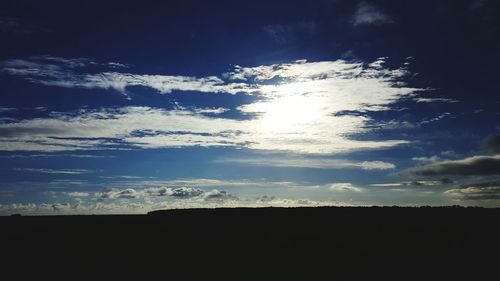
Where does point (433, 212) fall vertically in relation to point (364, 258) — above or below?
above

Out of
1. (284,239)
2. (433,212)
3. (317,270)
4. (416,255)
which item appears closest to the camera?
(317,270)

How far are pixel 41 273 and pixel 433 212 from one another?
4370 centimetres

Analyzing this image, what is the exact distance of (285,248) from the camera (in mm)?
40281

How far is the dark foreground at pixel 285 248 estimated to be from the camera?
35156mm

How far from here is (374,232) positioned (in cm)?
4316

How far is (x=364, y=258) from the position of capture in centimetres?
3666

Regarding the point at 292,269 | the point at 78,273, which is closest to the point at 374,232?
the point at 292,269

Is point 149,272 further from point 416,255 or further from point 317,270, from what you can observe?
point 416,255

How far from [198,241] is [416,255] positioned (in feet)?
69.9

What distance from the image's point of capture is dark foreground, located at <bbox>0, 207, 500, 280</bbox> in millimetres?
35156

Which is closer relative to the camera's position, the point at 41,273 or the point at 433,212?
the point at 41,273

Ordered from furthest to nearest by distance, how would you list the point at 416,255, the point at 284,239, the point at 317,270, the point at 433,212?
the point at 433,212 < the point at 284,239 < the point at 416,255 < the point at 317,270

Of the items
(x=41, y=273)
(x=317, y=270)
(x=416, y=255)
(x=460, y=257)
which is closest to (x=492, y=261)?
(x=460, y=257)

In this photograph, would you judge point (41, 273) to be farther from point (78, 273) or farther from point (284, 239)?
point (284, 239)
